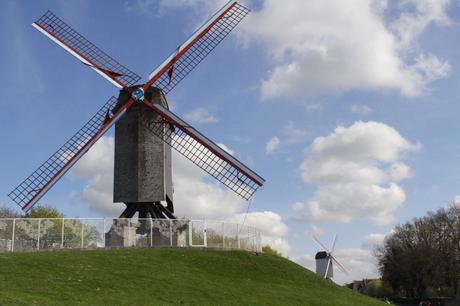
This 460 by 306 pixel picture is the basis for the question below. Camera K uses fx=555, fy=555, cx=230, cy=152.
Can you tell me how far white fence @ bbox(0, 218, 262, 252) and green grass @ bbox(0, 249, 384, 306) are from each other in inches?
59.9

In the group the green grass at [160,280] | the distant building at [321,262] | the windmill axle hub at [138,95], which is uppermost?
the windmill axle hub at [138,95]

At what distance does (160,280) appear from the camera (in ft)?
85.6

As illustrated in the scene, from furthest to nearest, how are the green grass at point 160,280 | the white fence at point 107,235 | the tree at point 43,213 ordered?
the tree at point 43,213 < the white fence at point 107,235 < the green grass at point 160,280

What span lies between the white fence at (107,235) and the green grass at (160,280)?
4.99 ft

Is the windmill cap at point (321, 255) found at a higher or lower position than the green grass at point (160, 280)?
higher

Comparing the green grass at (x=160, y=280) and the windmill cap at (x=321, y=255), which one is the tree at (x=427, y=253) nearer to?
the windmill cap at (x=321, y=255)

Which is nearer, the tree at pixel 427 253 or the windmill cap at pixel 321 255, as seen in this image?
the tree at pixel 427 253

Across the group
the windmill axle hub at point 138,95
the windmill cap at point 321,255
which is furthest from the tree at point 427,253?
the windmill axle hub at point 138,95

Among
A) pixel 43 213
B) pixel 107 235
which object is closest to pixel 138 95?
pixel 107 235

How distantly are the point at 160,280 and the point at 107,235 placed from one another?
8.05 meters

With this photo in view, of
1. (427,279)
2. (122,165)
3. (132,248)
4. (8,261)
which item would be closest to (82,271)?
(8,261)

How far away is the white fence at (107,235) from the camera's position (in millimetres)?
31734

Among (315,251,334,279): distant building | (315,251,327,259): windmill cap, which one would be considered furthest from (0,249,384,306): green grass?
(315,251,327,259): windmill cap

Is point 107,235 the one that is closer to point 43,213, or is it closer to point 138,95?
point 138,95
